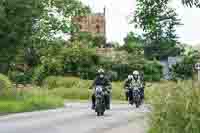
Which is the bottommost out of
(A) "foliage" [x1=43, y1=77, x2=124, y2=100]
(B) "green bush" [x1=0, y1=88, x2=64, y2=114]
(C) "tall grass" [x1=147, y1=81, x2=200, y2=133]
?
(A) "foliage" [x1=43, y1=77, x2=124, y2=100]

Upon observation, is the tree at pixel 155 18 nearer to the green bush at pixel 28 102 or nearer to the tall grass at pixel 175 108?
the tall grass at pixel 175 108

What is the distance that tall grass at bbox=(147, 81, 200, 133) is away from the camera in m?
12.6

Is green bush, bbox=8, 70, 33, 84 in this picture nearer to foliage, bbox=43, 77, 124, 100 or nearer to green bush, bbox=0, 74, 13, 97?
foliage, bbox=43, 77, 124, 100

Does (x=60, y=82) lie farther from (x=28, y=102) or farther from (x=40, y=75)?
(x=28, y=102)

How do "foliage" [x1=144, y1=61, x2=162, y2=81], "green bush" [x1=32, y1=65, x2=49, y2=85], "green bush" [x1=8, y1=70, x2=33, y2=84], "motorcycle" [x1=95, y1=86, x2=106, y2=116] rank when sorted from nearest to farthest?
"motorcycle" [x1=95, y1=86, x2=106, y2=116] → "green bush" [x1=32, y1=65, x2=49, y2=85] → "foliage" [x1=144, y1=61, x2=162, y2=81] → "green bush" [x1=8, y1=70, x2=33, y2=84]

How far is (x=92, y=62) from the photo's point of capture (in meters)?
63.8

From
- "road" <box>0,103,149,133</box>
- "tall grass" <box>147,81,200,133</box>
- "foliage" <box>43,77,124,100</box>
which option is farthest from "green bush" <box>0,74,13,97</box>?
"tall grass" <box>147,81,200,133</box>

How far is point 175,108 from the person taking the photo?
1330 cm

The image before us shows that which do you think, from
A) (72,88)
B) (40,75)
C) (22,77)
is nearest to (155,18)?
(72,88)

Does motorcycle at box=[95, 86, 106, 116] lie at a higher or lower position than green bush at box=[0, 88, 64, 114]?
higher

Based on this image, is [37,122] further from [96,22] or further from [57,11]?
[96,22]

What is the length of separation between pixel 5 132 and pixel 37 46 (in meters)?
48.6

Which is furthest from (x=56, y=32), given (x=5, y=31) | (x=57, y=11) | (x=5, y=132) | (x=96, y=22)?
(x=96, y=22)

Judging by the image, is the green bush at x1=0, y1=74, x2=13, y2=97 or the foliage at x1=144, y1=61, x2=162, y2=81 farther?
the foliage at x1=144, y1=61, x2=162, y2=81
